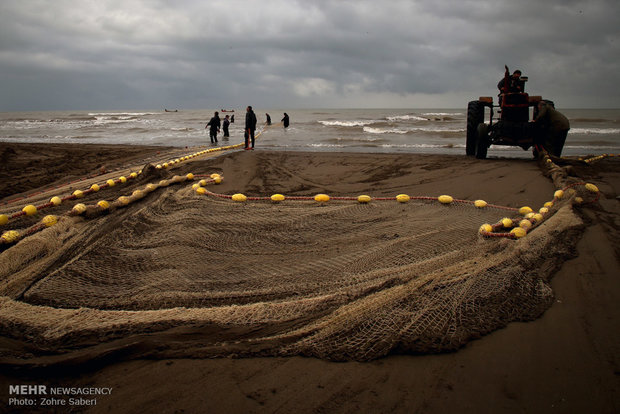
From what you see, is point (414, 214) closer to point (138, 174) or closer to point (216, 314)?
point (216, 314)

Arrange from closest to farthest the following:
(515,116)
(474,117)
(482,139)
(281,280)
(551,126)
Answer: (281,280) → (551,126) → (515,116) → (482,139) → (474,117)

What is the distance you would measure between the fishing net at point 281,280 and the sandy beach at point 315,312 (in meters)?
0.01

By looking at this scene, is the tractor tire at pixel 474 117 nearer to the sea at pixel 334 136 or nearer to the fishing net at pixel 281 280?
the sea at pixel 334 136

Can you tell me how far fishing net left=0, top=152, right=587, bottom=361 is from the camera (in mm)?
2203

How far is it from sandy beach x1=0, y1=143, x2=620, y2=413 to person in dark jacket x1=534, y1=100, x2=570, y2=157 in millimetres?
4911

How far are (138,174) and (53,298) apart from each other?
17.2 feet

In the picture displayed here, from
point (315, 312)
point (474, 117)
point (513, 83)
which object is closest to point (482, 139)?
point (474, 117)

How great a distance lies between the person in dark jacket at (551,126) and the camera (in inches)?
342

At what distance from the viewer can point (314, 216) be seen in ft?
14.4

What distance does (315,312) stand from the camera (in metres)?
2.42

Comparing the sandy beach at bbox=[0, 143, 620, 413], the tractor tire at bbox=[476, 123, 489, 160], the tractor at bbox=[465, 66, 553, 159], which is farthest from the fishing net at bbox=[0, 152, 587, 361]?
the tractor tire at bbox=[476, 123, 489, 160]

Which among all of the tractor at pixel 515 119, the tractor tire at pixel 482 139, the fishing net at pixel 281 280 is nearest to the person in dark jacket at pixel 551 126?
the tractor at pixel 515 119

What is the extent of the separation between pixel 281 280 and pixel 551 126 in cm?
874

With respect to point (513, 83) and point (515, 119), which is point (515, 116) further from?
point (513, 83)
